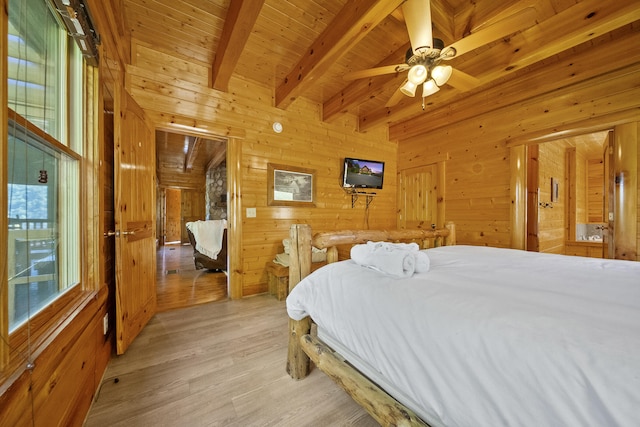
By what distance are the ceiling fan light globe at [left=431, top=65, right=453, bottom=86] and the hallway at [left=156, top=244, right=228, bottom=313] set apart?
122 inches

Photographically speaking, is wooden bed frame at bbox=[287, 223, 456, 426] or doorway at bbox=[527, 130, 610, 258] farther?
doorway at bbox=[527, 130, 610, 258]

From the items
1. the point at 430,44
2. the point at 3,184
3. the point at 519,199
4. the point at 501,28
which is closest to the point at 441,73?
the point at 430,44

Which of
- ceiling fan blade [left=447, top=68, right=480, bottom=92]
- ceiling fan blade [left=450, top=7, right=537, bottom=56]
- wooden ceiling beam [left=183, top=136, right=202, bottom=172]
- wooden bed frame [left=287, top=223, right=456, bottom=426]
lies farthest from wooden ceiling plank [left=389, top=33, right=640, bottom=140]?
wooden ceiling beam [left=183, top=136, right=202, bottom=172]

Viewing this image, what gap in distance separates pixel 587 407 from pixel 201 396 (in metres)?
1.61

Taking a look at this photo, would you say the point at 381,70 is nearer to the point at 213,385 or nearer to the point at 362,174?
the point at 362,174

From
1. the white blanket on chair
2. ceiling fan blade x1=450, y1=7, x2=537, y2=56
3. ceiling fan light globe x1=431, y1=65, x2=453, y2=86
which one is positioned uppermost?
ceiling fan blade x1=450, y1=7, x2=537, y2=56

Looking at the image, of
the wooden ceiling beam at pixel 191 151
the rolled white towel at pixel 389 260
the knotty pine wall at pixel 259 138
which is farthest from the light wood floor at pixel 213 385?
the wooden ceiling beam at pixel 191 151

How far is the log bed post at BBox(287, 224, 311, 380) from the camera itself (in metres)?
1.37

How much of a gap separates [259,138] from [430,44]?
6.90ft

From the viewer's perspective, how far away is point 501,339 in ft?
1.96

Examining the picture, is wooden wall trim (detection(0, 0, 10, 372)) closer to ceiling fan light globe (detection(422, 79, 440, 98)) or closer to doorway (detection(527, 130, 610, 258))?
ceiling fan light globe (detection(422, 79, 440, 98))

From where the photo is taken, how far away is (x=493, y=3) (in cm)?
182

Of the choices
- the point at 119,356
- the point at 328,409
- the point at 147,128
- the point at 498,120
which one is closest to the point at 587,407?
the point at 328,409

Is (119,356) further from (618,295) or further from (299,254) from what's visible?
(618,295)
